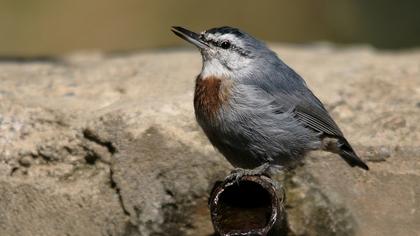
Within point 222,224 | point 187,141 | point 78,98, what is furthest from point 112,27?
point 222,224

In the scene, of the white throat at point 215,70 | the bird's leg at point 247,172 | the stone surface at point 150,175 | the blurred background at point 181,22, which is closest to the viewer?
the bird's leg at point 247,172

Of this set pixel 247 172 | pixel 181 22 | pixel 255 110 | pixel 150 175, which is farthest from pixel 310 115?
pixel 181 22

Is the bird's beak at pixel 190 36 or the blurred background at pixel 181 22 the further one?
the blurred background at pixel 181 22

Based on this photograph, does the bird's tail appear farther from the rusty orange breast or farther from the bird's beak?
→ the bird's beak

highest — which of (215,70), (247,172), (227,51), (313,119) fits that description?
(227,51)

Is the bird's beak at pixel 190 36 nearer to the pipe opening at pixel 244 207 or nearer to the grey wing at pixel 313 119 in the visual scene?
the grey wing at pixel 313 119

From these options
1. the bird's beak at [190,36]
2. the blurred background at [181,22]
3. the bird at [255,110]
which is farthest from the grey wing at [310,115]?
the blurred background at [181,22]

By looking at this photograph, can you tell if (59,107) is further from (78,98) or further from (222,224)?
(222,224)

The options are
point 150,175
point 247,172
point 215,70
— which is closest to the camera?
point 247,172

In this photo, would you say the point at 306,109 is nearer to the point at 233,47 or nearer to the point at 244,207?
the point at 233,47
